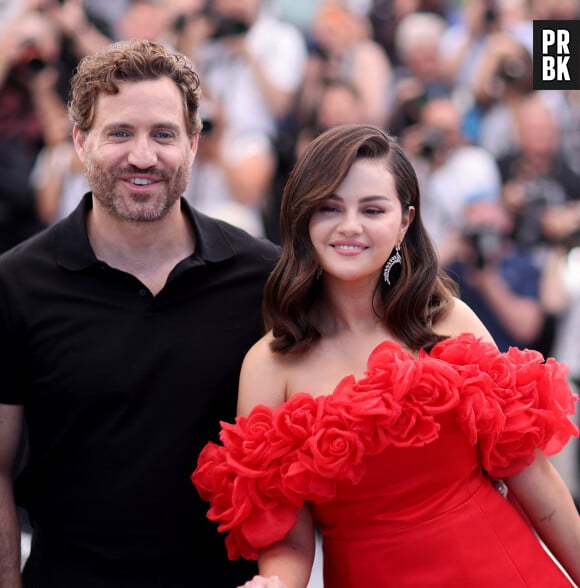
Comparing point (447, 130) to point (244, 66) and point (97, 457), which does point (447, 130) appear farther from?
point (97, 457)

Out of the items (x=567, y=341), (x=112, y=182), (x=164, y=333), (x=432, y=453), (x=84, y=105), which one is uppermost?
(x=84, y=105)

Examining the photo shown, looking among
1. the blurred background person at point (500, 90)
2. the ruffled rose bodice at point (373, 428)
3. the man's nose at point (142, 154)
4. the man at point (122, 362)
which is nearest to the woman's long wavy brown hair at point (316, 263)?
the ruffled rose bodice at point (373, 428)

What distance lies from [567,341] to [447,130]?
1.14m

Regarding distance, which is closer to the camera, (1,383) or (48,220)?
(1,383)

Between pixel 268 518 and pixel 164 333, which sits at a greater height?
pixel 164 333

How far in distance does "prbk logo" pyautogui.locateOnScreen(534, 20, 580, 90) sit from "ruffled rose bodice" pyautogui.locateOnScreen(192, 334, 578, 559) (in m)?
2.67

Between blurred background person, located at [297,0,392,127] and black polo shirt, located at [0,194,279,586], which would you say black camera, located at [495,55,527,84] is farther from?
black polo shirt, located at [0,194,279,586]

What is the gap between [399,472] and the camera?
2.00 m

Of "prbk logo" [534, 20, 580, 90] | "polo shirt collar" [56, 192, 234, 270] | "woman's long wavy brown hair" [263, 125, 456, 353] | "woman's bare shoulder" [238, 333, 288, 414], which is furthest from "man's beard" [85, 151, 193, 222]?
"prbk logo" [534, 20, 580, 90]

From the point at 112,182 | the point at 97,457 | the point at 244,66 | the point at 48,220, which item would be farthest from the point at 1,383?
the point at 244,66

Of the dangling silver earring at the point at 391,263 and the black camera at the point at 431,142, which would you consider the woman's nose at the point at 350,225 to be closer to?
the dangling silver earring at the point at 391,263

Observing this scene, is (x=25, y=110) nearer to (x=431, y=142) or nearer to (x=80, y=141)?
(x=431, y=142)

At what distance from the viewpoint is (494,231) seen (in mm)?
4508

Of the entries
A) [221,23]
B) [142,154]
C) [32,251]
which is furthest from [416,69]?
[32,251]
